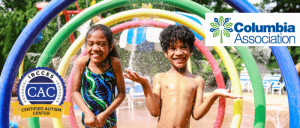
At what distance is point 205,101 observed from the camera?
227 centimetres

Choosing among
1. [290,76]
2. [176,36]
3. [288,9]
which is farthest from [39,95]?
[288,9]

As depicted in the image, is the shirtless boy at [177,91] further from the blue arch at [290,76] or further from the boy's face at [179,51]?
the blue arch at [290,76]

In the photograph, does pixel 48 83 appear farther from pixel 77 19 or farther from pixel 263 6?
pixel 263 6

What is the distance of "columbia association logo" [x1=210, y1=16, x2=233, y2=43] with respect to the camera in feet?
10.2

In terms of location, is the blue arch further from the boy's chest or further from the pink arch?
the boy's chest

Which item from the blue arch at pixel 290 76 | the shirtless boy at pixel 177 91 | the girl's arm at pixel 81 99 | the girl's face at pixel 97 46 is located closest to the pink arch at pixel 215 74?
the blue arch at pixel 290 76

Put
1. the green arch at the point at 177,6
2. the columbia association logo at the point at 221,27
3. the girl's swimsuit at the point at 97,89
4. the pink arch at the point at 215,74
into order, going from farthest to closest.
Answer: the pink arch at the point at 215,74, the columbia association logo at the point at 221,27, the green arch at the point at 177,6, the girl's swimsuit at the point at 97,89

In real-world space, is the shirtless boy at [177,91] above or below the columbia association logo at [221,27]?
below

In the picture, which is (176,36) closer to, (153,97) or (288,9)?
(153,97)

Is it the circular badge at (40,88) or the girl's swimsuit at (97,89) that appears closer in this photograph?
the girl's swimsuit at (97,89)

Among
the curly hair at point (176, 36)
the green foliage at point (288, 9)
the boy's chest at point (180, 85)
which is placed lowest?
the boy's chest at point (180, 85)

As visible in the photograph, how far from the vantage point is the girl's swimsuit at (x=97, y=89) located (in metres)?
2.45

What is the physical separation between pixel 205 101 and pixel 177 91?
26cm

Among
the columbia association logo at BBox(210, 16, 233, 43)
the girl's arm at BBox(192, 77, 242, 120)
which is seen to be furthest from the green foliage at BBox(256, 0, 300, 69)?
the girl's arm at BBox(192, 77, 242, 120)
